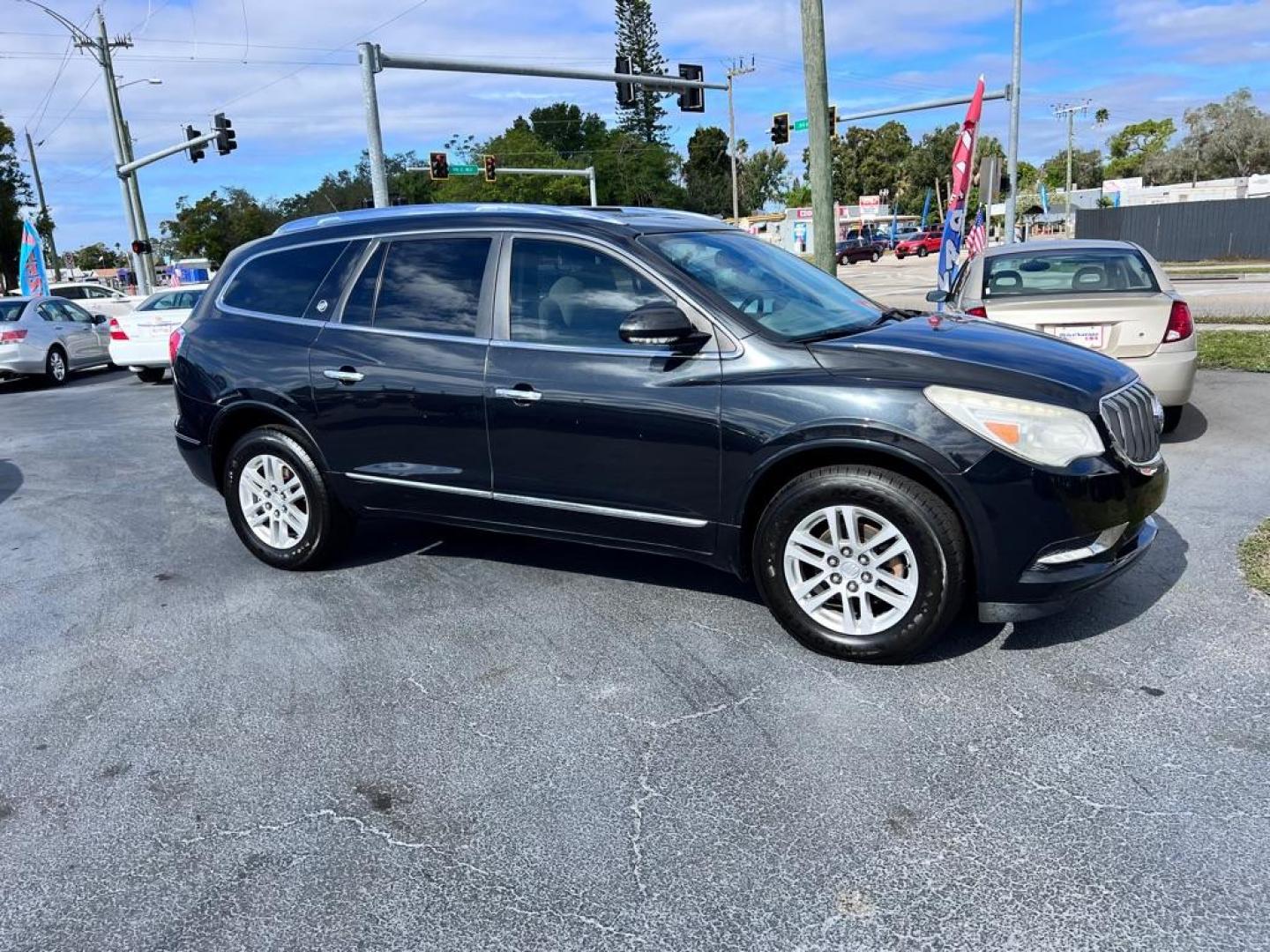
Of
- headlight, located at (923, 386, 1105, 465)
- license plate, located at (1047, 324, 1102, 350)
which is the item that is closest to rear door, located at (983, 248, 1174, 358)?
license plate, located at (1047, 324, 1102, 350)

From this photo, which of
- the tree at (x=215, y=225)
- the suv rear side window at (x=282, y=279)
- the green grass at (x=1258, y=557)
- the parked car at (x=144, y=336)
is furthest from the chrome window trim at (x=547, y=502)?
the tree at (x=215, y=225)

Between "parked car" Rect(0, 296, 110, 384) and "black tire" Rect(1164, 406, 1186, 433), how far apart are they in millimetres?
15870

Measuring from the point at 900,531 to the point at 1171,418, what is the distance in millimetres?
4917

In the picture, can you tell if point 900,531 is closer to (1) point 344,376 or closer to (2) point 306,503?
(1) point 344,376

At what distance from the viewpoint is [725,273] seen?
4.56 meters

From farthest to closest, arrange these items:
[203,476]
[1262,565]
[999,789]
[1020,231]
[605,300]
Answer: [1020,231]
[203,476]
[1262,565]
[605,300]
[999,789]

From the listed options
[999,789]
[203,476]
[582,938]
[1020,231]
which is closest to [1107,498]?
[999,789]

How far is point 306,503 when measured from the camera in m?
5.32

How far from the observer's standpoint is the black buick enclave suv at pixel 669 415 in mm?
3754

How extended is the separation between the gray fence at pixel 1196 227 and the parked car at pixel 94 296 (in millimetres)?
32214

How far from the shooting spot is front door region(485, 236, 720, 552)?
420 centimetres

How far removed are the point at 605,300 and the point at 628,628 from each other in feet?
4.91

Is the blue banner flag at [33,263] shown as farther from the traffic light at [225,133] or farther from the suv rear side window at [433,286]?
the suv rear side window at [433,286]

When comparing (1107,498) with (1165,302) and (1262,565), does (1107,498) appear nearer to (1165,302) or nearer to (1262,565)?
(1262,565)
